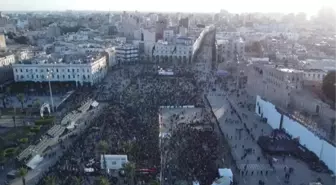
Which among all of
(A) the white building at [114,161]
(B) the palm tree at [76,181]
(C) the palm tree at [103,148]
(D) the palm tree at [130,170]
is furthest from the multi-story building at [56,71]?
(D) the palm tree at [130,170]

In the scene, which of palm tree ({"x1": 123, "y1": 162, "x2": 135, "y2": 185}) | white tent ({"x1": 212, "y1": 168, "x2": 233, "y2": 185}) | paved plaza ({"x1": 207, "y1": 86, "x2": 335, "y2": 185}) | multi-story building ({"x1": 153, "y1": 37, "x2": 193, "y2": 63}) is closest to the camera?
palm tree ({"x1": 123, "y1": 162, "x2": 135, "y2": 185})

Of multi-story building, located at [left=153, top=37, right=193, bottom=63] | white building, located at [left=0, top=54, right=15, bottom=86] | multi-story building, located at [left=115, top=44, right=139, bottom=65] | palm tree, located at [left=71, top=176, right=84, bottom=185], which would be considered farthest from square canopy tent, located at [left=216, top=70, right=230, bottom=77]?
palm tree, located at [left=71, top=176, right=84, bottom=185]

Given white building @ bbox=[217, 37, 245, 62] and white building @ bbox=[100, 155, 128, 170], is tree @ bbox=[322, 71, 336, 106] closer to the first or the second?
white building @ bbox=[100, 155, 128, 170]

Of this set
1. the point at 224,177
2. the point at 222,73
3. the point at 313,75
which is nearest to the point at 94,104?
the point at 224,177

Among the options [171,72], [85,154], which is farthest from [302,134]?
[171,72]

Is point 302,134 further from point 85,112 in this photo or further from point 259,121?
point 85,112

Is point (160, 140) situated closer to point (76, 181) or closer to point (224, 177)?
point (224, 177)
